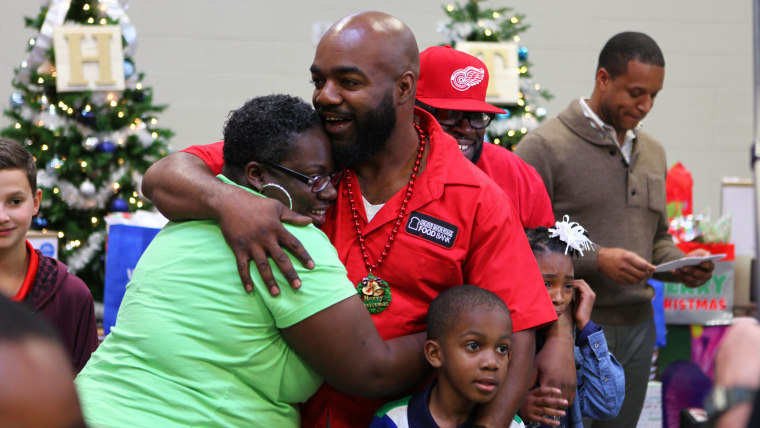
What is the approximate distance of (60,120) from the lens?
4.99m

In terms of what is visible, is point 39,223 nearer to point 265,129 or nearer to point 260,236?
point 265,129

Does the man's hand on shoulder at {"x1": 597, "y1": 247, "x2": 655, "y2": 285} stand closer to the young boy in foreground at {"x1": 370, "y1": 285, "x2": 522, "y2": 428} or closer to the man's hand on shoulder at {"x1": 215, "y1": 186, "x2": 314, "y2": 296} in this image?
the young boy in foreground at {"x1": 370, "y1": 285, "x2": 522, "y2": 428}

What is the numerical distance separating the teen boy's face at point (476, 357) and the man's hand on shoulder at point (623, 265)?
122cm

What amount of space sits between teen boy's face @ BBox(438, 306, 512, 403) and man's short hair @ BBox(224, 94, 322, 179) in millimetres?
534

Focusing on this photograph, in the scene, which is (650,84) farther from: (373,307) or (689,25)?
(689,25)

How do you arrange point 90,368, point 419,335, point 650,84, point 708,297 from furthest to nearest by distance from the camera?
1. point 708,297
2. point 650,84
3. point 419,335
4. point 90,368

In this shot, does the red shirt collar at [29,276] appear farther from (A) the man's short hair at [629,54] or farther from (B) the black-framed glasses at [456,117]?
(A) the man's short hair at [629,54]

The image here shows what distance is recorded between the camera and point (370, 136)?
1.82m

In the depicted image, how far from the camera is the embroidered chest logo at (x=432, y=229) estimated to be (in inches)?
70.4

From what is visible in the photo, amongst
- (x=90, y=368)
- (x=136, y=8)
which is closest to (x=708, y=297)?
(x=90, y=368)

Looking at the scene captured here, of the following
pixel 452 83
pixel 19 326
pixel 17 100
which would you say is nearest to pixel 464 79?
pixel 452 83

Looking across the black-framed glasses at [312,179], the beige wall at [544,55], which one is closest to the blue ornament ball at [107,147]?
the beige wall at [544,55]

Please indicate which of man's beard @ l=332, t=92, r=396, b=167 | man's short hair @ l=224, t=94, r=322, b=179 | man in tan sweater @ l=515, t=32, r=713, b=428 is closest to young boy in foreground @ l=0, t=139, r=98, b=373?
man's short hair @ l=224, t=94, r=322, b=179

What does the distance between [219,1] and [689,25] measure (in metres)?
3.75
